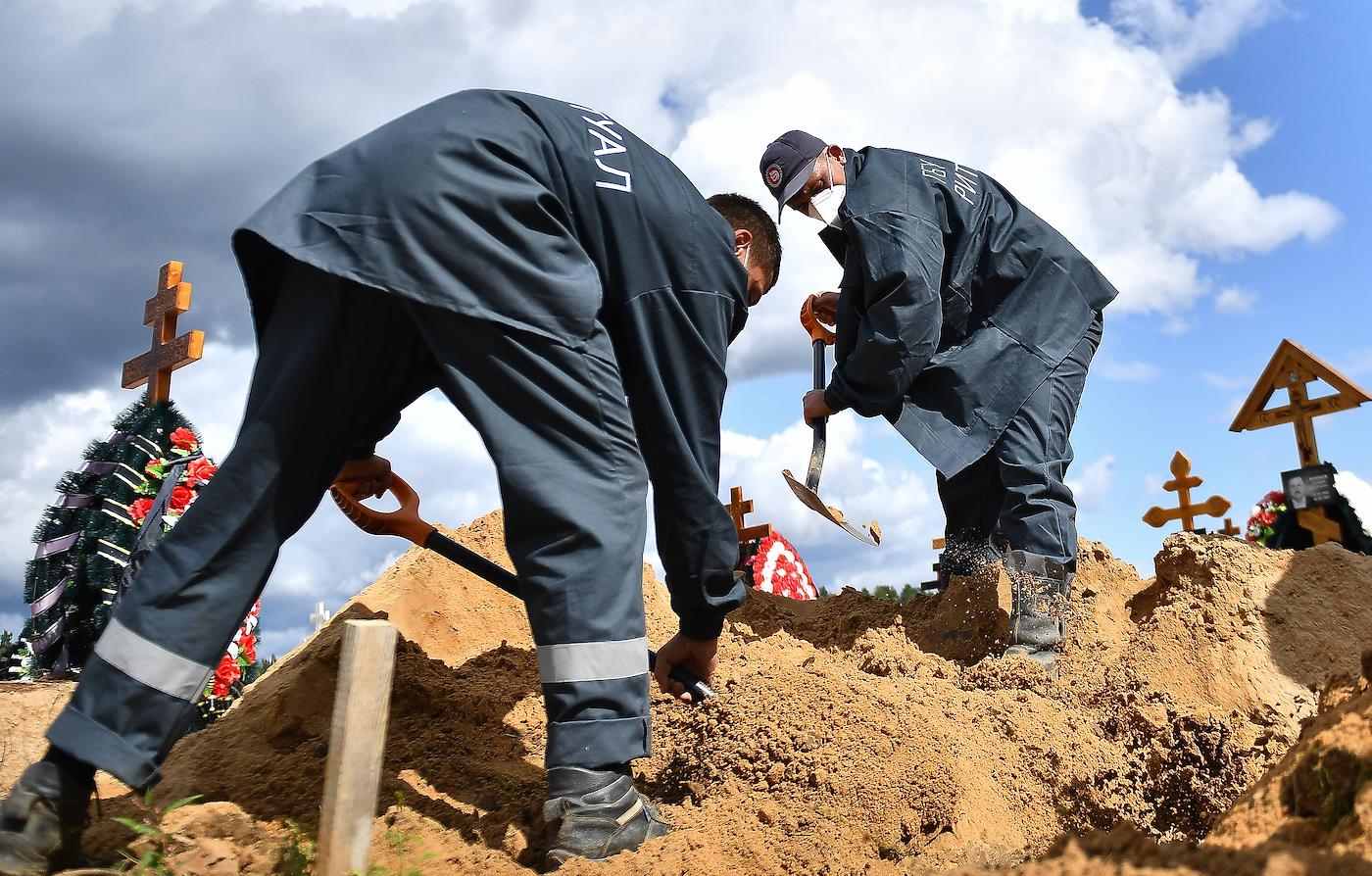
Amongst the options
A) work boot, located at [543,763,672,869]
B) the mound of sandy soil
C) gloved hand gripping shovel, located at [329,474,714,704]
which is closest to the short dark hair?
gloved hand gripping shovel, located at [329,474,714,704]

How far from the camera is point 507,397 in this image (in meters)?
1.76

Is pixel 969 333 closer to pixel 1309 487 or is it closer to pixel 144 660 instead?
pixel 144 660

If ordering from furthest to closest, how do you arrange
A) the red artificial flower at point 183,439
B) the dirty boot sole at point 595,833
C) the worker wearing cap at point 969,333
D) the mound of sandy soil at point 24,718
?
the red artificial flower at point 183,439 < the worker wearing cap at point 969,333 < the mound of sandy soil at point 24,718 < the dirty boot sole at point 595,833

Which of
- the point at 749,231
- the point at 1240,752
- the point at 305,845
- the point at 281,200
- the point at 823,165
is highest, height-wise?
the point at 823,165

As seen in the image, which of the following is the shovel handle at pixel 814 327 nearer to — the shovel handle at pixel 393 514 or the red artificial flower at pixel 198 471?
the shovel handle at pixel 393 514

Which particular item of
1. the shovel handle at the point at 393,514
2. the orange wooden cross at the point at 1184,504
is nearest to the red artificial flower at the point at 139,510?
the shovel handle at the point at 393,514

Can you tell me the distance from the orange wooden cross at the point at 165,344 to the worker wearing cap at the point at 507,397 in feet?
9.89

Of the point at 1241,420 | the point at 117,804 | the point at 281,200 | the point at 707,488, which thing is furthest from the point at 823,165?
the point at 1241,420

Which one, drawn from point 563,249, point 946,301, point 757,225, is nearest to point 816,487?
point 946,301

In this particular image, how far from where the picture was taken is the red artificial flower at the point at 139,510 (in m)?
4.27

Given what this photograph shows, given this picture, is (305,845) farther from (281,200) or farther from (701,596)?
(281,200)

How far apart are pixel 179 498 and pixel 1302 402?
6.40 metres

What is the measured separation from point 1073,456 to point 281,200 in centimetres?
273

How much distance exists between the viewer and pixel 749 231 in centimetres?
262
